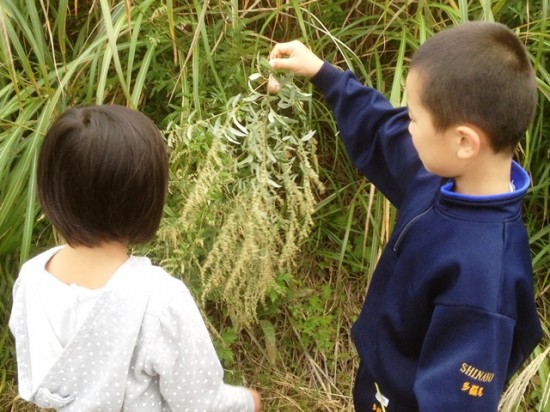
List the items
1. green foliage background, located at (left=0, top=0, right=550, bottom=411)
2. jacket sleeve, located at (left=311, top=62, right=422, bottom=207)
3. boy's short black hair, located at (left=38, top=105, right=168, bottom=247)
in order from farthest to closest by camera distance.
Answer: green foliage background, located at (left=0, top=0, right=550, bottom=411) → jacket sleeve, located at (left=311, top=62, right=422, bottom=207) → boy's short black hair, located at (left=38, top=105, right=168, bottom=247)

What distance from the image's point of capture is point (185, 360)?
133cm

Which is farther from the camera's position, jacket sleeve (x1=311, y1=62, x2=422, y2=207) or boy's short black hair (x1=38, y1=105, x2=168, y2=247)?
jacket sleeve (x1=311, y1=62, x2=422, y2=207)

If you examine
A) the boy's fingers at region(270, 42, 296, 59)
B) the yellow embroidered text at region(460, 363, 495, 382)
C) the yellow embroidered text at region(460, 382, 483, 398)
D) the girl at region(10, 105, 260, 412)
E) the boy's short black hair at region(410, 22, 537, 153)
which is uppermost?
the boy's short black hair at region(410, 22, 537, 153)

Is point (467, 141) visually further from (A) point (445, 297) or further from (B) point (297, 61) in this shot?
(B) point (297, 61)

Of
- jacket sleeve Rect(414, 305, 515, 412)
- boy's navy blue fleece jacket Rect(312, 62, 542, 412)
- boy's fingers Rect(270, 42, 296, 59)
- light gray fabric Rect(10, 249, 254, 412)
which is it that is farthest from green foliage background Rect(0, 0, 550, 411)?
jacket sleeve Rect(414, 305, 515, 412)

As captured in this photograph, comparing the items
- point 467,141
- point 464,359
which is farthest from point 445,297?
point 467,141

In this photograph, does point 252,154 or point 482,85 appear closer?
point 482,85

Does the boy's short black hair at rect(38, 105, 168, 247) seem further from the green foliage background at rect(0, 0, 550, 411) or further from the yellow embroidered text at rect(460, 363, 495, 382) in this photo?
the yellow embroidered text at rect(460, 363, 495, 382)

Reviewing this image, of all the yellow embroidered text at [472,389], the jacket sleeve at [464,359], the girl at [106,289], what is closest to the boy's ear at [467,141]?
the jacket sleeve at [464,359]

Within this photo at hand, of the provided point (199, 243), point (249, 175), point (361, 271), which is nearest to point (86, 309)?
point (199, 243)

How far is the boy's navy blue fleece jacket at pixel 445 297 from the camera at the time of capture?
130cm

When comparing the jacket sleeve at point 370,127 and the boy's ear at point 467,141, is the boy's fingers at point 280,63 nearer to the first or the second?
the jacket sleeve at point 370,127

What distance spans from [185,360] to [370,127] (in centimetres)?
66

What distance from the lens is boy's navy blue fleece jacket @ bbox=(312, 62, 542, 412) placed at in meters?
1.30
